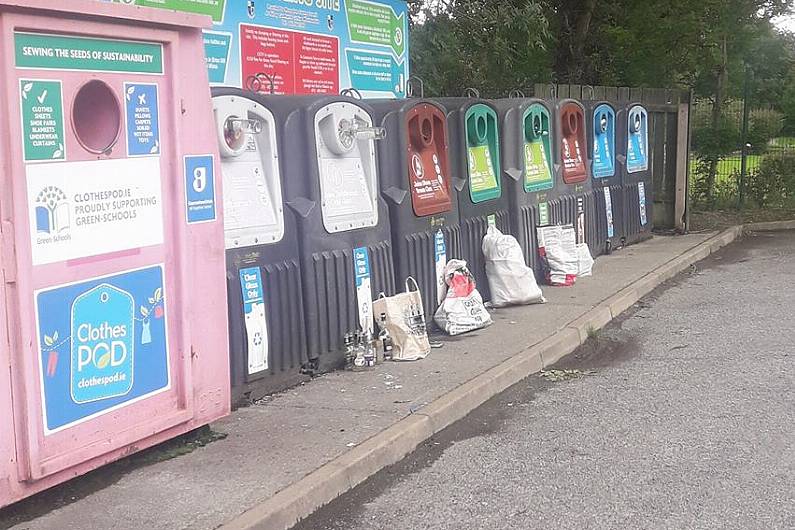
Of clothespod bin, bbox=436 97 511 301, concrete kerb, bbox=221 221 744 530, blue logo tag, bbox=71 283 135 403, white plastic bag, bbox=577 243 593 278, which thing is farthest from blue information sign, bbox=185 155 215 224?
white plastic bag, bbox=577 243 593 278

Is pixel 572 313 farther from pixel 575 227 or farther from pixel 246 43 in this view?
pixel 246 43

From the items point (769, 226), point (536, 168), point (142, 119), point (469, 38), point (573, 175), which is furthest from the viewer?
point (769, 226)

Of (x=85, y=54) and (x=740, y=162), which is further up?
(x=85, y=54)

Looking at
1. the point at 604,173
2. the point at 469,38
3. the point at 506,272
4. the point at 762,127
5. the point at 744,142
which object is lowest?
the point at 506,272

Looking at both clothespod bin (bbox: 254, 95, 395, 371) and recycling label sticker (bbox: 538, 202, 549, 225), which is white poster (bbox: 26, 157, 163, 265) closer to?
clothespod bin (bbox: 254, 95, 395, 371)

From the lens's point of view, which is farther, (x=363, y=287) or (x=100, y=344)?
(x=363, y=287)

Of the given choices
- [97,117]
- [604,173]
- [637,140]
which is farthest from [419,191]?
[637,140]

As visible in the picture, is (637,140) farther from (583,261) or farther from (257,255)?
(257,255)

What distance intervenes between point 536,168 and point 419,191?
97.8 inches

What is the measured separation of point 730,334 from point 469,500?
4267mm

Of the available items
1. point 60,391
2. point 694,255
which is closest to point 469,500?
point 60,391

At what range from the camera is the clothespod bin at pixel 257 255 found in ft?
18.3

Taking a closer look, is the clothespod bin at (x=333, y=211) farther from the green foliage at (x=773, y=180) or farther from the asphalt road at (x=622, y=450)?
the green foliage at (x=773, y=180)

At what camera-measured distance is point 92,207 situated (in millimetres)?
4086
